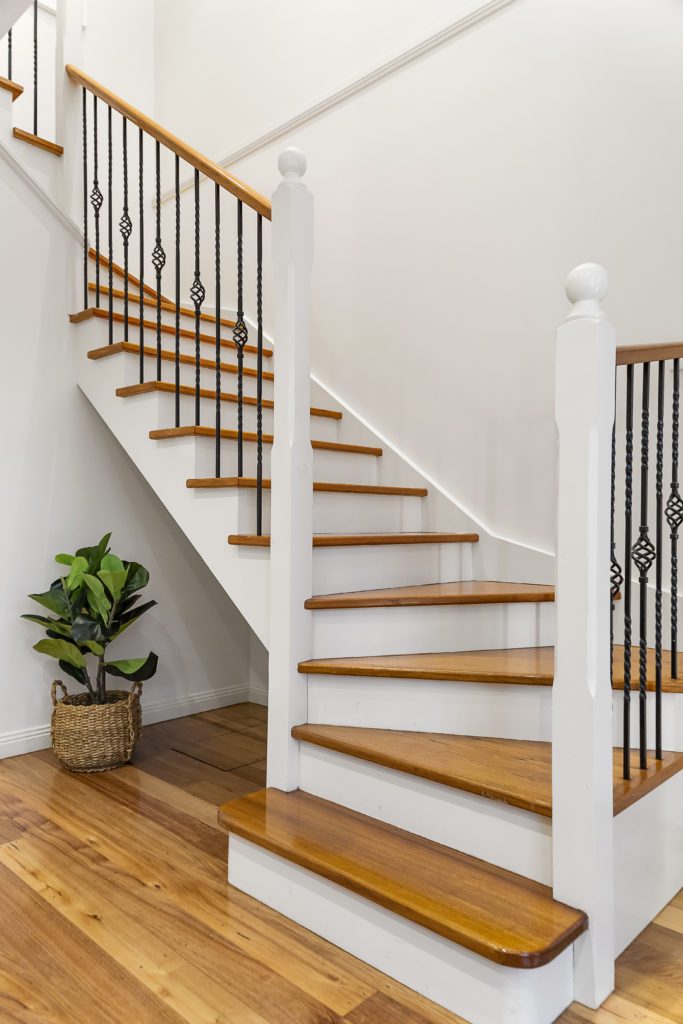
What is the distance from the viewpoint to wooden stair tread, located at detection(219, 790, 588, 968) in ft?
4.49

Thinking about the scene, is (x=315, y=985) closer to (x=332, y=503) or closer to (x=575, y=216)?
(x=332, y=503)

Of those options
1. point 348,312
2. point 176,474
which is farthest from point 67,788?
point 348,312

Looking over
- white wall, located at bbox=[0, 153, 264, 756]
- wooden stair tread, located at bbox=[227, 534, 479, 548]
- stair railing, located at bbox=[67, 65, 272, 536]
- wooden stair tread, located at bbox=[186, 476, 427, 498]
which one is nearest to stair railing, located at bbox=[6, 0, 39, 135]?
stair railing, located at bbox=[67, 65, 272, 536]

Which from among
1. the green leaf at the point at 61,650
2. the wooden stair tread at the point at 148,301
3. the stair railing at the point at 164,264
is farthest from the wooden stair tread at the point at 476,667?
the wooden stair tread at the point at 148,301

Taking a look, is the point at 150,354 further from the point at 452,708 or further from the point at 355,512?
the point at 452,708

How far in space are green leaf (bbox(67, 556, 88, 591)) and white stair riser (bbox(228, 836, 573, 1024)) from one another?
47.2 inches

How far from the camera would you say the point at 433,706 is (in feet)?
6.45

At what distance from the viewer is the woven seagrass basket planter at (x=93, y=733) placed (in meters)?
2.65

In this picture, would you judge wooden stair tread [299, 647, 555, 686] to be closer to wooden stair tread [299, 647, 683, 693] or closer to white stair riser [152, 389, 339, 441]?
wooden stair tread [299, 647, 683, 693]

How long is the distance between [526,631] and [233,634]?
1788 mm

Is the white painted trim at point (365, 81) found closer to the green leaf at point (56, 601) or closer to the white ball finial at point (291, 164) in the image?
the white ball finial at point (291, 164)

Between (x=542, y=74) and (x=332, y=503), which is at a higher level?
(x=542, y=74)

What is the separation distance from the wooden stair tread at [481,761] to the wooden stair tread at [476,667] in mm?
160

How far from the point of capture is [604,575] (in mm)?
1447
